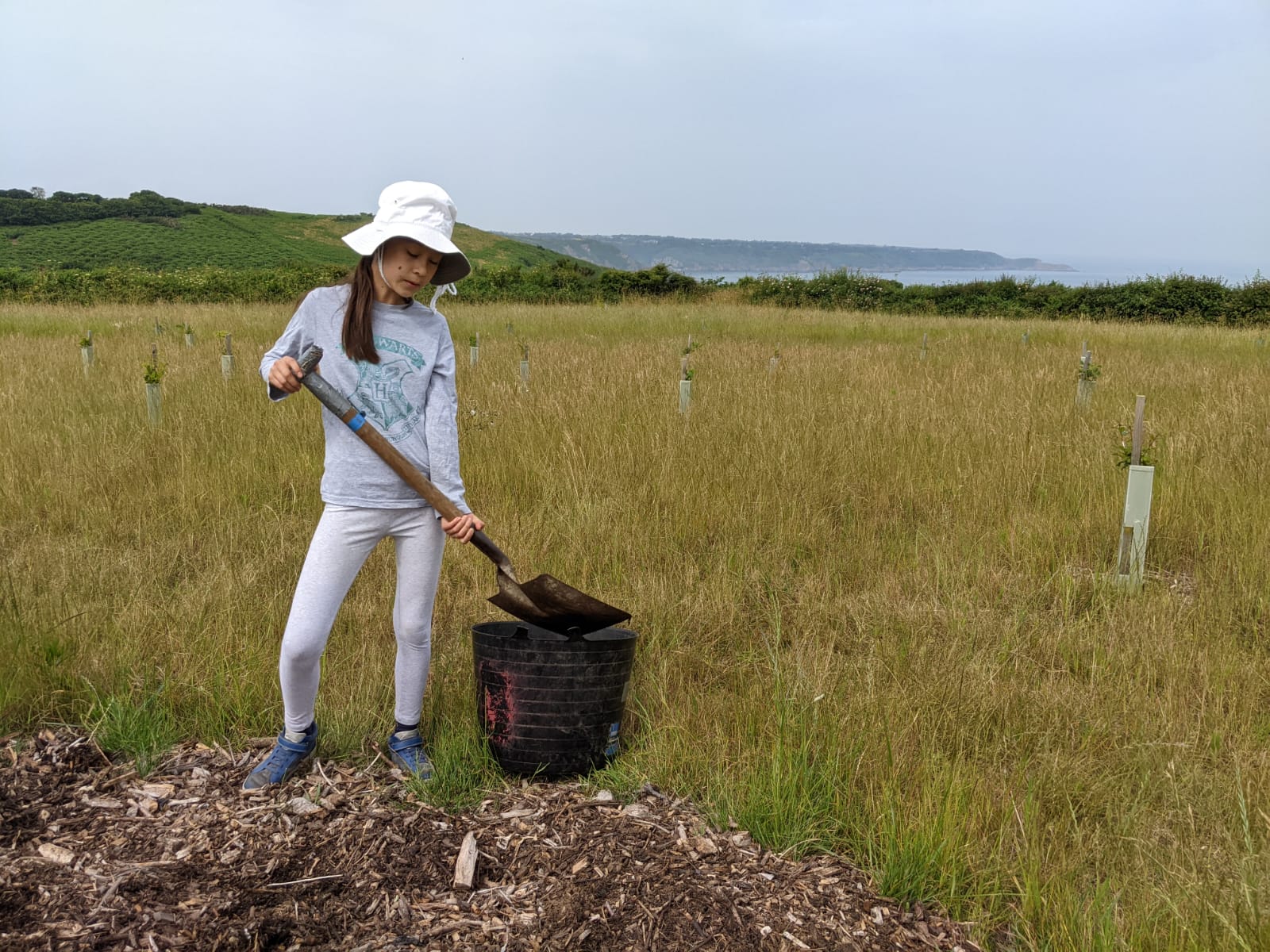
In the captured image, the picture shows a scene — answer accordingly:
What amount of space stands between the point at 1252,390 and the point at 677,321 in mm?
12479

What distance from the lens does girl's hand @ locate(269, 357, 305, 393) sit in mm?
2600

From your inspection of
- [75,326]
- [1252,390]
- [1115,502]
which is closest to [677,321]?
[75,326]

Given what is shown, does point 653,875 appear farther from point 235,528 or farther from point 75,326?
point 75,326

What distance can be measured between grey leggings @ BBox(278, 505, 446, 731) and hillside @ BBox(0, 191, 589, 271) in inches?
1794

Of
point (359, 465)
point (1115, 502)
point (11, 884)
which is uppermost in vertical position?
point (359, 465)

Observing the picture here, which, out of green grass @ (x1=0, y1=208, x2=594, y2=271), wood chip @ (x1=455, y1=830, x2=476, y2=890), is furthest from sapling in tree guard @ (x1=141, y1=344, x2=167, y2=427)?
green grass @ (x1=0, y1=208, x2=594, y2=271)

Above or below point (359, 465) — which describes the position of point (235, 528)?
below

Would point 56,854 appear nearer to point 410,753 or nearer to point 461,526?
point 410,753

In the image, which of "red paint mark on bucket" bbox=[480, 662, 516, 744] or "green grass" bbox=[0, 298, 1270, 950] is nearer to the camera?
"green grass" bbox=[0, 298, 1270, 950]

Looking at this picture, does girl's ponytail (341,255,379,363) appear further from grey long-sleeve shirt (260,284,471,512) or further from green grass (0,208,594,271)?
green grass (0,208,594,271)

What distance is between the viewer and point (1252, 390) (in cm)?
962

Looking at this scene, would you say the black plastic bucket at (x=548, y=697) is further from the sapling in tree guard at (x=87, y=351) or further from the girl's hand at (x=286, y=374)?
the sapling in tree guard at (x=87, y=351)

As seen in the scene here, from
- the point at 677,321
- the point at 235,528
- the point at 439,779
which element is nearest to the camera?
the point at 439,779

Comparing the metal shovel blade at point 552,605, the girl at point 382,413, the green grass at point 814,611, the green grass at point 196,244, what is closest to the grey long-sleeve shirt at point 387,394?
the girl at point 382,413
